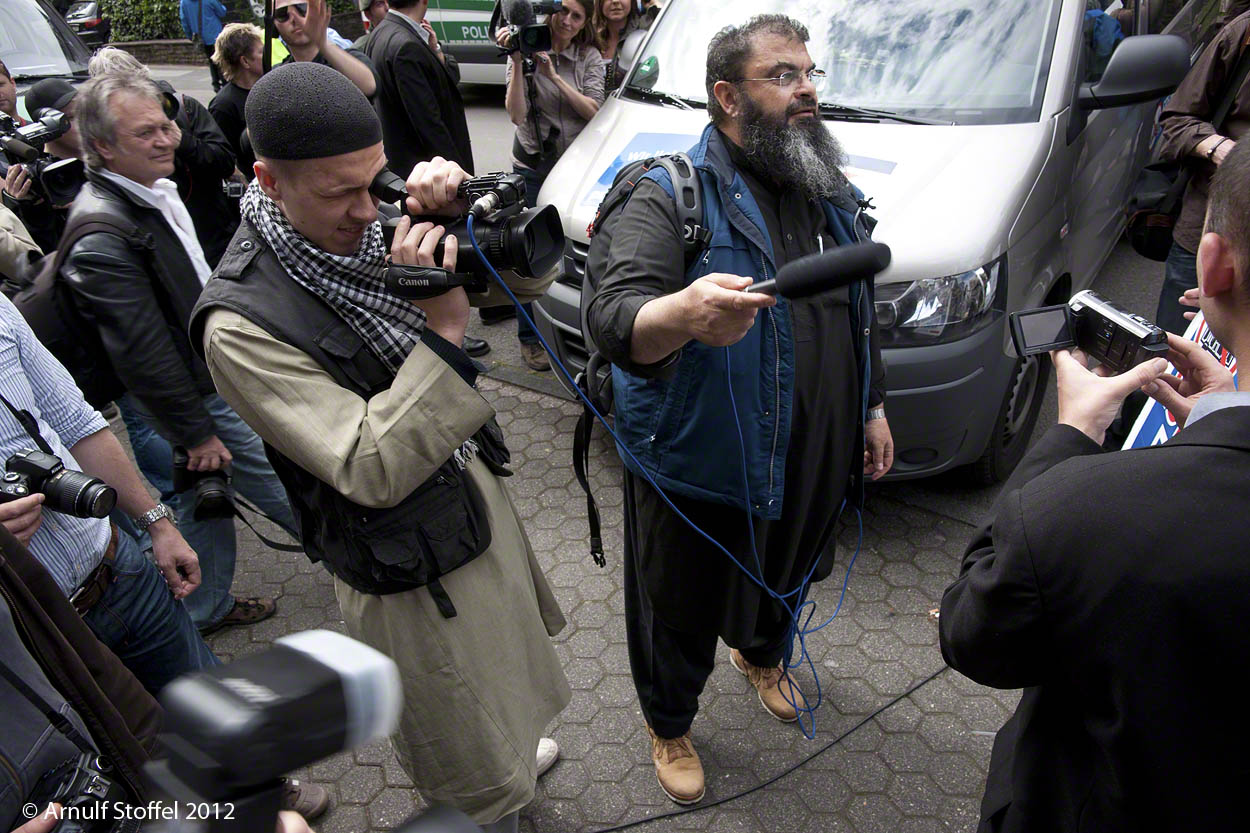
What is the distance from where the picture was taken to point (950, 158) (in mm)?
3369

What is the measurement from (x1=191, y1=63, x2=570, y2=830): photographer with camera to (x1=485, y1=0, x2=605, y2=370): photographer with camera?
316cm

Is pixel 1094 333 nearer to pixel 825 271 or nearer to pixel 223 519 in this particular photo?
pixel 825 271

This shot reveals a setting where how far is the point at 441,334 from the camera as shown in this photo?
1670 millimetres

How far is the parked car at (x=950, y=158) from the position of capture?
3.16 metres

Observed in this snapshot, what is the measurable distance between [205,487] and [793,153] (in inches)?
86.6

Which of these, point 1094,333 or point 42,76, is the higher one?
point 1094,333

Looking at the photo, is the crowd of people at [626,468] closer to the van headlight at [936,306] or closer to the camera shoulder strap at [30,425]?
the camera shoulder strap at [30,425]

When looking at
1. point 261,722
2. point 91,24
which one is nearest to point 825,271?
point 261,722

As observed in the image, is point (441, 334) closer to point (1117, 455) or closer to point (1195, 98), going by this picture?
point (1117, 455)

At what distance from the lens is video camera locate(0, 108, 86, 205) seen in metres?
3.31

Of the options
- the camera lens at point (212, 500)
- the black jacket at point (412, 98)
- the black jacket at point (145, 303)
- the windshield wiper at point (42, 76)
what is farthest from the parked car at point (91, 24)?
the camera lens at point (212, 500)

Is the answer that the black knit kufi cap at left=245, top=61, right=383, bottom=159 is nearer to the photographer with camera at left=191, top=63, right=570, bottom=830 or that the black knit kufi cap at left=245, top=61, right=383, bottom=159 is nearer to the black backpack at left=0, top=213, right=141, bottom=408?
the photographer with camera at left=191, top=63, right=570, bottom=830

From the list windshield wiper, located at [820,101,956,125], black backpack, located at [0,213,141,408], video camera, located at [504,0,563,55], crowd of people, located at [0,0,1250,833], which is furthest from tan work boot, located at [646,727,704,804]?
video camera, located at [504,0,563,55]

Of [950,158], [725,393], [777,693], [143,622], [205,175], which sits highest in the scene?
[950,158]
